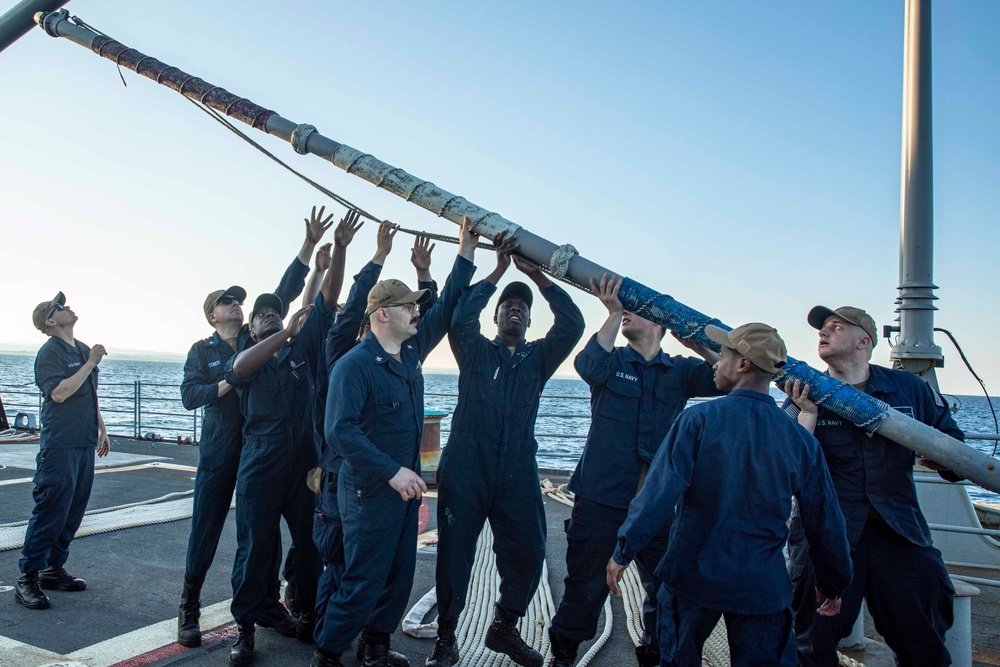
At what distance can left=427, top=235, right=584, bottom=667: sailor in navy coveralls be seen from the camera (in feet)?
13.7

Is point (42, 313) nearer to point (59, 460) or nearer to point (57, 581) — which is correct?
point (59, 460)

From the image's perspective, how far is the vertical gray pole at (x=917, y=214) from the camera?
5.40 metres

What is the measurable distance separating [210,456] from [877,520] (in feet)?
12.3

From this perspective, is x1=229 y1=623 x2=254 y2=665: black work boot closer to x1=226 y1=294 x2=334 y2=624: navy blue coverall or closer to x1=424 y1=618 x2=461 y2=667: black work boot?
x1=226 y1=294 x2=334 y2=624: navy blue coverall

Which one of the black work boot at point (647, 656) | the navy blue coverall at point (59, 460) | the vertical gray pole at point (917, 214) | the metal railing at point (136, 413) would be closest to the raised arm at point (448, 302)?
the black work boot at point (647, 656)

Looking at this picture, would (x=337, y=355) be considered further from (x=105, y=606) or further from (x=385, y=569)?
(x=105, y=606)

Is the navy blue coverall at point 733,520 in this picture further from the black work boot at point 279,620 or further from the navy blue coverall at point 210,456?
the navy blue coverall at point 210,456

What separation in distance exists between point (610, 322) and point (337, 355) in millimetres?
1613

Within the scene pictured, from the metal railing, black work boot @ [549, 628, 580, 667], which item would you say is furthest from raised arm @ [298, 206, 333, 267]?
the metal railing

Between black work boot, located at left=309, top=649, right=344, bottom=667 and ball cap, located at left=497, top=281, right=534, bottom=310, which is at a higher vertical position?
ball cap, located at left=497, top=281, right=534, bottom=310

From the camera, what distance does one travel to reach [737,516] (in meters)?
2.93

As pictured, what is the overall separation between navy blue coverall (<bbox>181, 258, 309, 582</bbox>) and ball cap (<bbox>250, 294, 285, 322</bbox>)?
22 cm

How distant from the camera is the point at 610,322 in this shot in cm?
406

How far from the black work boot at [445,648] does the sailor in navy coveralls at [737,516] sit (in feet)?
4.74
